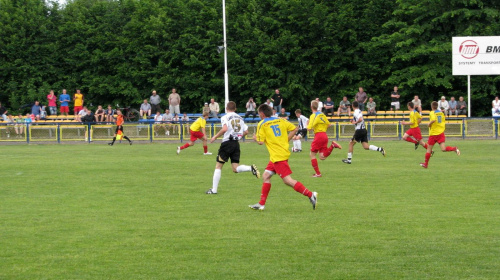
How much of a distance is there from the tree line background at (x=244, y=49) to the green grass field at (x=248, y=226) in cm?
2501

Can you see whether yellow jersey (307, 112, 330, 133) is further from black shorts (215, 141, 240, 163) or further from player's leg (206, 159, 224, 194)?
player's leg (206, 159, 224, 194)

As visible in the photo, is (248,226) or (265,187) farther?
(265,187)

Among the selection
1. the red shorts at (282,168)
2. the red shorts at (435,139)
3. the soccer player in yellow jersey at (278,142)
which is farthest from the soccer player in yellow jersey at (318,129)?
the red shorts at (282,168)

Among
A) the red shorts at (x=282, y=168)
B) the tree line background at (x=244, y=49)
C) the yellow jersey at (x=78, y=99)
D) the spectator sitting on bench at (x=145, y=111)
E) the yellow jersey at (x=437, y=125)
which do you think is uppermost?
the tree line background at (x=244, y=49)

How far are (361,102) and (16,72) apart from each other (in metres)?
24.1

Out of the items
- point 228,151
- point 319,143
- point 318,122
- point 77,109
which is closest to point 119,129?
point 77,109

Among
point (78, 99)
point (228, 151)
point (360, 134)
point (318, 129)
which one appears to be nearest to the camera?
point (228, 151)

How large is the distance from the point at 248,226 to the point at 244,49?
35350mm

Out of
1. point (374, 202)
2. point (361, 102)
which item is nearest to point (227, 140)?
point (374, 202)

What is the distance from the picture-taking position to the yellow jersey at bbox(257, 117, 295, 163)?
10938 mm

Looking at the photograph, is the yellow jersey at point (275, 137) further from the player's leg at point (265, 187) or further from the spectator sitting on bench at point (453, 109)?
the spectator sitting on bench at point (453, 109)

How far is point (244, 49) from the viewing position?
4450 cm

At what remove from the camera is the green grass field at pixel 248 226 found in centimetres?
750

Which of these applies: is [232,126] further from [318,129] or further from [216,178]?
[318,129]
